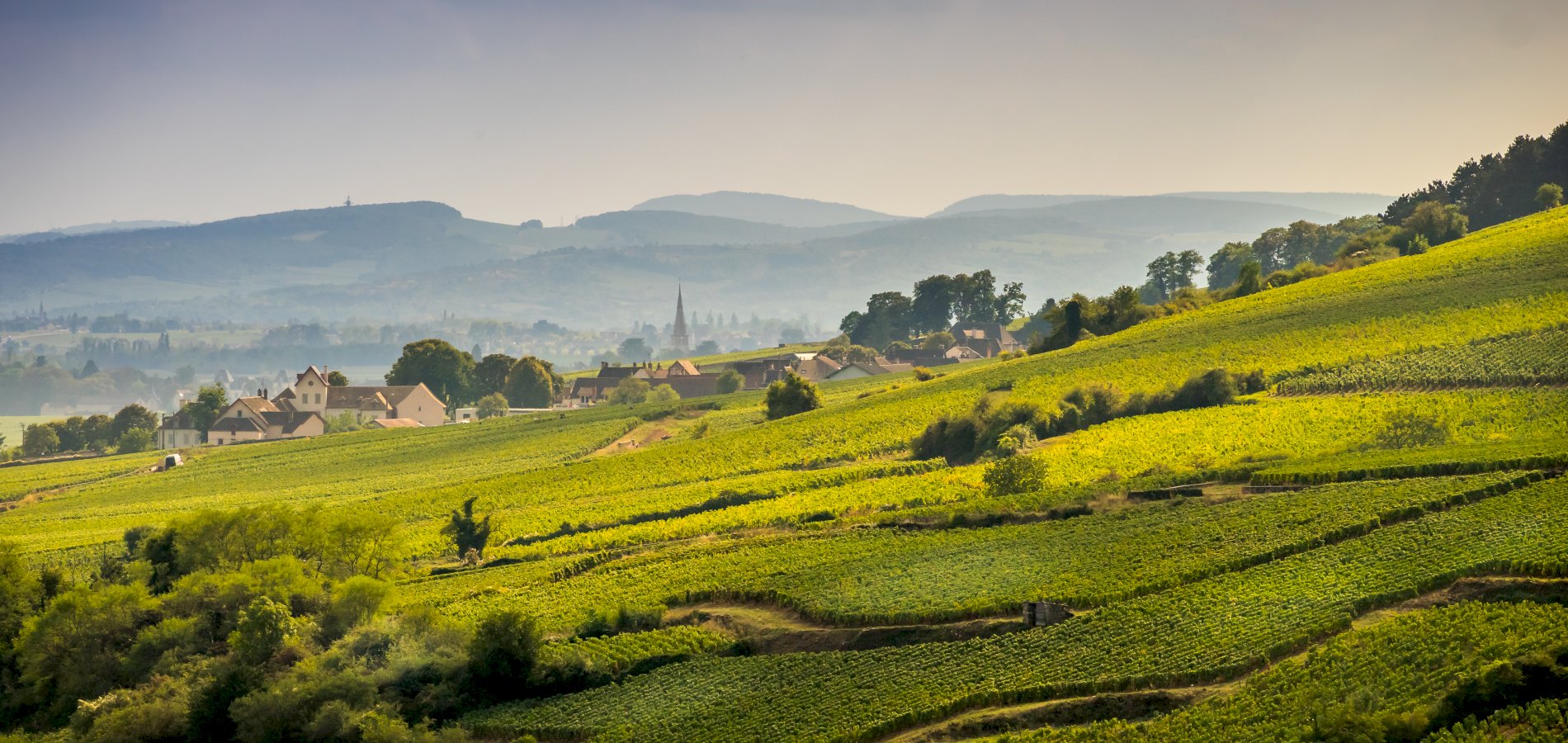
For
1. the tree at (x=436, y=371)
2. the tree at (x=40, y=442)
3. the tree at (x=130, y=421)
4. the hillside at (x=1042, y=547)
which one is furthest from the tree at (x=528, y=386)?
the hillside at (x=1042, y=547)

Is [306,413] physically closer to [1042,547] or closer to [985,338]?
[985,338]

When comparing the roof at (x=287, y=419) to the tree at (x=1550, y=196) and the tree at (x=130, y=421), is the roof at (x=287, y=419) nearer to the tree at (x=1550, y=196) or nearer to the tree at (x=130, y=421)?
the tree at (x=130, y=421)

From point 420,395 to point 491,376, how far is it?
60.3ft

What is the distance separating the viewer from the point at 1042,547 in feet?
139

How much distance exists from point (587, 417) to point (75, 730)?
6497cm

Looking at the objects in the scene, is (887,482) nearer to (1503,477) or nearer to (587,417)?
(1503,477)

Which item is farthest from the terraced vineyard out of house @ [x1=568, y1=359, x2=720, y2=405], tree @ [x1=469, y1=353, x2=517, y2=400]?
tree @ [x1=469, y1=353, x2=517, y2=400]

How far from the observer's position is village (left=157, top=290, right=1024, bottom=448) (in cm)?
12388

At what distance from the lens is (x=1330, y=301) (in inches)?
3223

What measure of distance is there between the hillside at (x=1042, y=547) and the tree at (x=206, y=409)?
44.9 meters

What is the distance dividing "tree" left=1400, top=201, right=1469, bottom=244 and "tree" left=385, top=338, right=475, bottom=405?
93413 millimetres

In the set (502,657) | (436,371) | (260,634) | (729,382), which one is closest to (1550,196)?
(729,382)

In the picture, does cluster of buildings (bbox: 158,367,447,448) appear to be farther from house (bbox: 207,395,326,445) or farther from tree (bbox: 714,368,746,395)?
tree (bbox: 714,368,746,395)

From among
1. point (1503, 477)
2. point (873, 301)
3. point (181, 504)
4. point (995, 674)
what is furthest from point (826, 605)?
point (873, 301)
